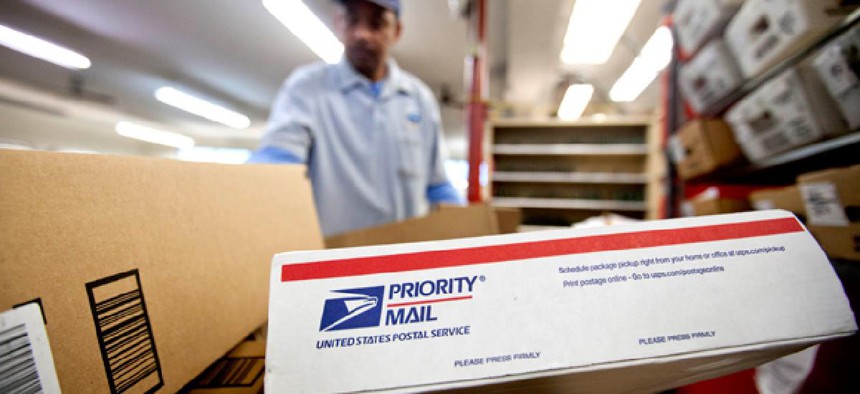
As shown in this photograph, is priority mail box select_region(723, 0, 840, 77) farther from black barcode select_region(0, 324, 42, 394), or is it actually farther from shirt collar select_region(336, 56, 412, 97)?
black barcode select_region(0, 324, 42, 394)

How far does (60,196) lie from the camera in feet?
1.00

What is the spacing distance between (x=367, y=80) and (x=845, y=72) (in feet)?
4.89

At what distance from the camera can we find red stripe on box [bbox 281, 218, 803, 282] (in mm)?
304

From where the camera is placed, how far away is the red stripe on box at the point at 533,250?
30 cm

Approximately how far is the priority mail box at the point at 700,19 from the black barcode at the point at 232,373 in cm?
169

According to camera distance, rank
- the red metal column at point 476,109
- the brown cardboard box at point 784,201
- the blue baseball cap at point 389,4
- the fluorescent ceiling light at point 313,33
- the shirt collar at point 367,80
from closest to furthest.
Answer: the brown cardboard box at point 784,201, the blue baseball cap at point 389,4, the shirt collar at point 367,80, the fluorescent ceiling light at point 313,33, the red metal column at point 476,109

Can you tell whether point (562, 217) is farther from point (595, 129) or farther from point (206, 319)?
point (206, 319)

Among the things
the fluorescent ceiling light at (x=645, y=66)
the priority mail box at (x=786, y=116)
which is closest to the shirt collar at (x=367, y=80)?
the priority mail box at (x=786, y=116)

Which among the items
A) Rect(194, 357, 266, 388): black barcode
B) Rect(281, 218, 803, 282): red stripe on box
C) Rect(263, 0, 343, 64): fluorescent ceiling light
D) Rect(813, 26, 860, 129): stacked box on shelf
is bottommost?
Rect(194, 357, 266, 388): black barcode

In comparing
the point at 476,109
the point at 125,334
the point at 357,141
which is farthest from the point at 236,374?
the point at 476,109

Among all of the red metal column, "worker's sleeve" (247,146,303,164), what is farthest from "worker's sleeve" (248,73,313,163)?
the red metal column

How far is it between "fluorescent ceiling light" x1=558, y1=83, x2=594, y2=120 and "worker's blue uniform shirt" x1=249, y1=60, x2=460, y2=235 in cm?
265

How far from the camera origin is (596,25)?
271 cm

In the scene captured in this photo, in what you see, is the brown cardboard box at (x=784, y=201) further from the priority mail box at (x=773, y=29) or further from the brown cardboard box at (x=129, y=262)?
the brown cardboard box at (x=129, y=262)
